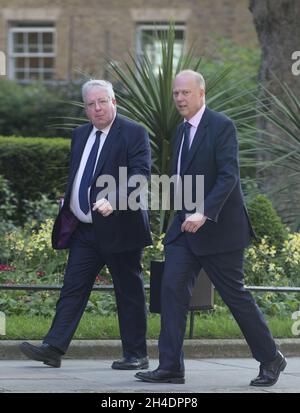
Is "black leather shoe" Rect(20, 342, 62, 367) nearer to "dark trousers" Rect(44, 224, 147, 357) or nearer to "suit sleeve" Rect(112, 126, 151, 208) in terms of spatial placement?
"dark trousers" Rect(44, 224, 147, 357)

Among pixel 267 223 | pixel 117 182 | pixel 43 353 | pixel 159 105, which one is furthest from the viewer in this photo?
pixel 267 223

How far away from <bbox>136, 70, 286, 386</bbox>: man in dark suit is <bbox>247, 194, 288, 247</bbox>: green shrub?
4428 mm

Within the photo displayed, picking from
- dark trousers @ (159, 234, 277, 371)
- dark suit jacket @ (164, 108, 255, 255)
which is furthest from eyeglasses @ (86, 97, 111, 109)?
dark trousers @ (159, 234, 277, 371)

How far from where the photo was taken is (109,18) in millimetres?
26828

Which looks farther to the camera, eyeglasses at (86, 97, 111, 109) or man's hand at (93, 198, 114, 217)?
eyeglasses at (86, 97, 111, 109)

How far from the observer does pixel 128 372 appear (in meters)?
7.91

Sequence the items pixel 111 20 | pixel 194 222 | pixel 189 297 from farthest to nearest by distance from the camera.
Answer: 1. pixel 111 20
2. pixel 189 297
3. pixel 194 222

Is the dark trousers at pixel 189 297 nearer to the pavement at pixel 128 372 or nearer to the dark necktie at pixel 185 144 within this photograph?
the pavement at pixel 128 372

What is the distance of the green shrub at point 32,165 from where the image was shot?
14211 millimetres

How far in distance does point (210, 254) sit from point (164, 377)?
0.76 m

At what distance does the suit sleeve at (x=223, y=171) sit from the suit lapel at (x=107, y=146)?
2.82ft

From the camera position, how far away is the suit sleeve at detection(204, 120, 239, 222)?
7.09 metres

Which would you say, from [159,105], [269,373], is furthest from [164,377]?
[159,105]

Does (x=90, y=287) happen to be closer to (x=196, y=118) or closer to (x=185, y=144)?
(x=185, y=144)
